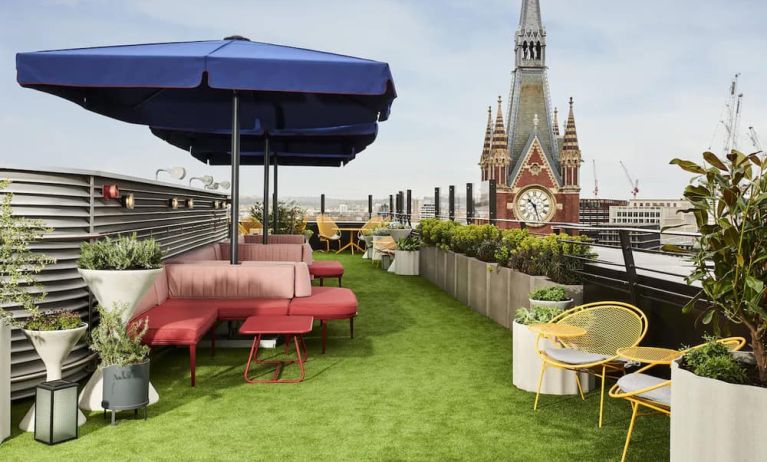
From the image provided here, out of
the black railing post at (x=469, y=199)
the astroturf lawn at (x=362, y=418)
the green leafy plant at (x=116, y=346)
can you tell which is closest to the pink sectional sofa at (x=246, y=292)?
the astroturf lawn at (x=362, y=418)

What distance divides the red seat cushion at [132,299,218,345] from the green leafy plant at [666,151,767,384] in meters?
3.14

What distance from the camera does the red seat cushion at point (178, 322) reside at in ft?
13.9

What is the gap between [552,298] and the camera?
16.9 ft

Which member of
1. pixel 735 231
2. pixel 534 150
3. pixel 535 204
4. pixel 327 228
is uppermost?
pixel 534 150

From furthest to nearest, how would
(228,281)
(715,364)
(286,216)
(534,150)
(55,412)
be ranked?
(534,150) → (286,216) → (228,281) → (55,412) → (715,364)

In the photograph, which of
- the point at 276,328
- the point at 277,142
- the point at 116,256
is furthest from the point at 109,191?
the point at 277,142

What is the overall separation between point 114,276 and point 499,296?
439cm

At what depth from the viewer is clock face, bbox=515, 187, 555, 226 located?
74.6 meters

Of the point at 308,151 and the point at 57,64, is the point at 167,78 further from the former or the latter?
the point at 308,151

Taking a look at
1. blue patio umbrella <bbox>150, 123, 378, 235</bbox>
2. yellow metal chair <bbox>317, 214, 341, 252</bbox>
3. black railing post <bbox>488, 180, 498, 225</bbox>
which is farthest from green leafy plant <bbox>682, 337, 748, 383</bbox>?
yellow metal chair <bbox>317, 214, 341, 252</bbox>

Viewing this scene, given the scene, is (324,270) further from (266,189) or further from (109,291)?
(109,291)

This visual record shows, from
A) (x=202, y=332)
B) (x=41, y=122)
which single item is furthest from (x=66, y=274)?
(x=41, y=122)

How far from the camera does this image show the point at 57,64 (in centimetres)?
423

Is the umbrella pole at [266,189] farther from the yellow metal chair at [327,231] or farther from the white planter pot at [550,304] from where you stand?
the yellow metal chair at [327,231]
